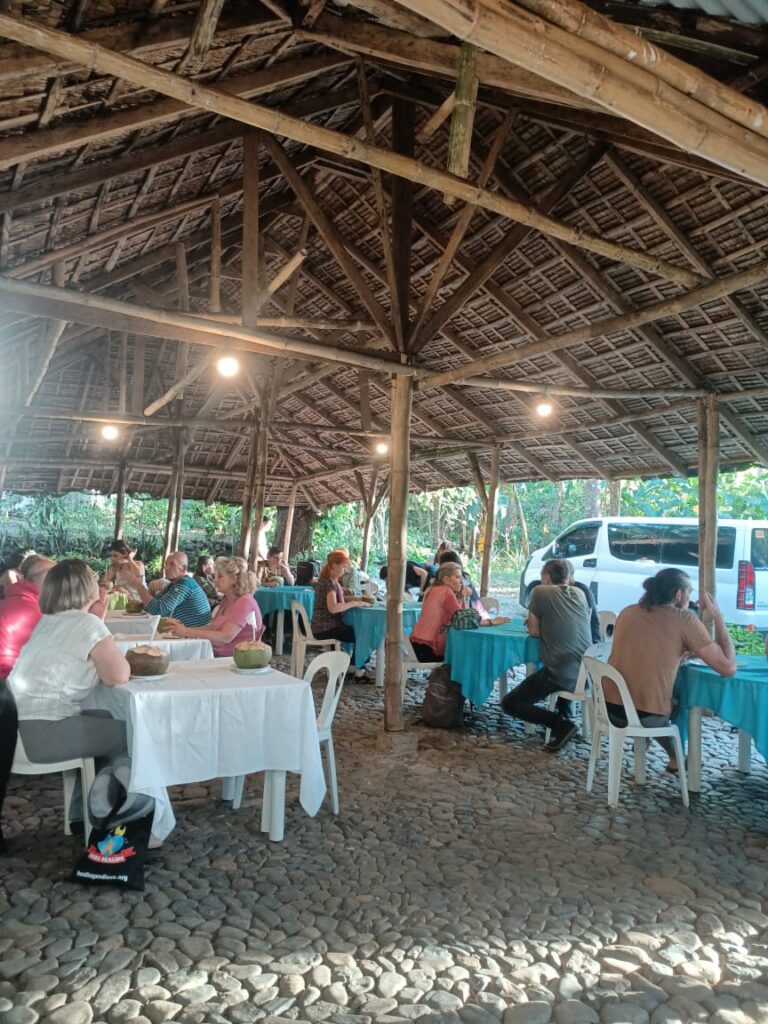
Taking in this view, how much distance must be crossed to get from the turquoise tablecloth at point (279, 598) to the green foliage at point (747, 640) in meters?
5.97

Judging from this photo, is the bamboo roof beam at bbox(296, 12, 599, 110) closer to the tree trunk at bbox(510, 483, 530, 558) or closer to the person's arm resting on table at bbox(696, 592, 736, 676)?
the person's arm resting on table at bbox(696, 592, 736, 676)

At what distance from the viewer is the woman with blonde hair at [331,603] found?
714cm

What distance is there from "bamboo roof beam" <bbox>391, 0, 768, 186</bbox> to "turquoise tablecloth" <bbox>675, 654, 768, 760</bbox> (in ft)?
9.61

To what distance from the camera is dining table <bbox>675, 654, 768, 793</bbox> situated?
13.3ft

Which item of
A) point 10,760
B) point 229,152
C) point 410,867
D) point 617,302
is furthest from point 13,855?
point 617,302

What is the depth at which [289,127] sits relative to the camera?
3.31 m

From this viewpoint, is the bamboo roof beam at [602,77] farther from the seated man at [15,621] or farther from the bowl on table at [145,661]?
the seated man at [15,621]

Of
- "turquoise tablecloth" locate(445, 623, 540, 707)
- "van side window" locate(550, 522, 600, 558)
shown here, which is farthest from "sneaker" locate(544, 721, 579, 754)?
"van side window" locate(550, 522, 600, 558)

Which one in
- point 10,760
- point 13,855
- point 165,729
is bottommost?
point 13,855

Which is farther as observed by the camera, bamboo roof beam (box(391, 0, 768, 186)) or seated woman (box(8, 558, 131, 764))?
seated woman (box(8, 558, 131, 764))

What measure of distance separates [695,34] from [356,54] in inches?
103

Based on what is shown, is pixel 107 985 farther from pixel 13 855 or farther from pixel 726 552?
pixel 726 552

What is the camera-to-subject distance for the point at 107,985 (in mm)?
2322

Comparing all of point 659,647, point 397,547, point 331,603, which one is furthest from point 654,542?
point 659,647
